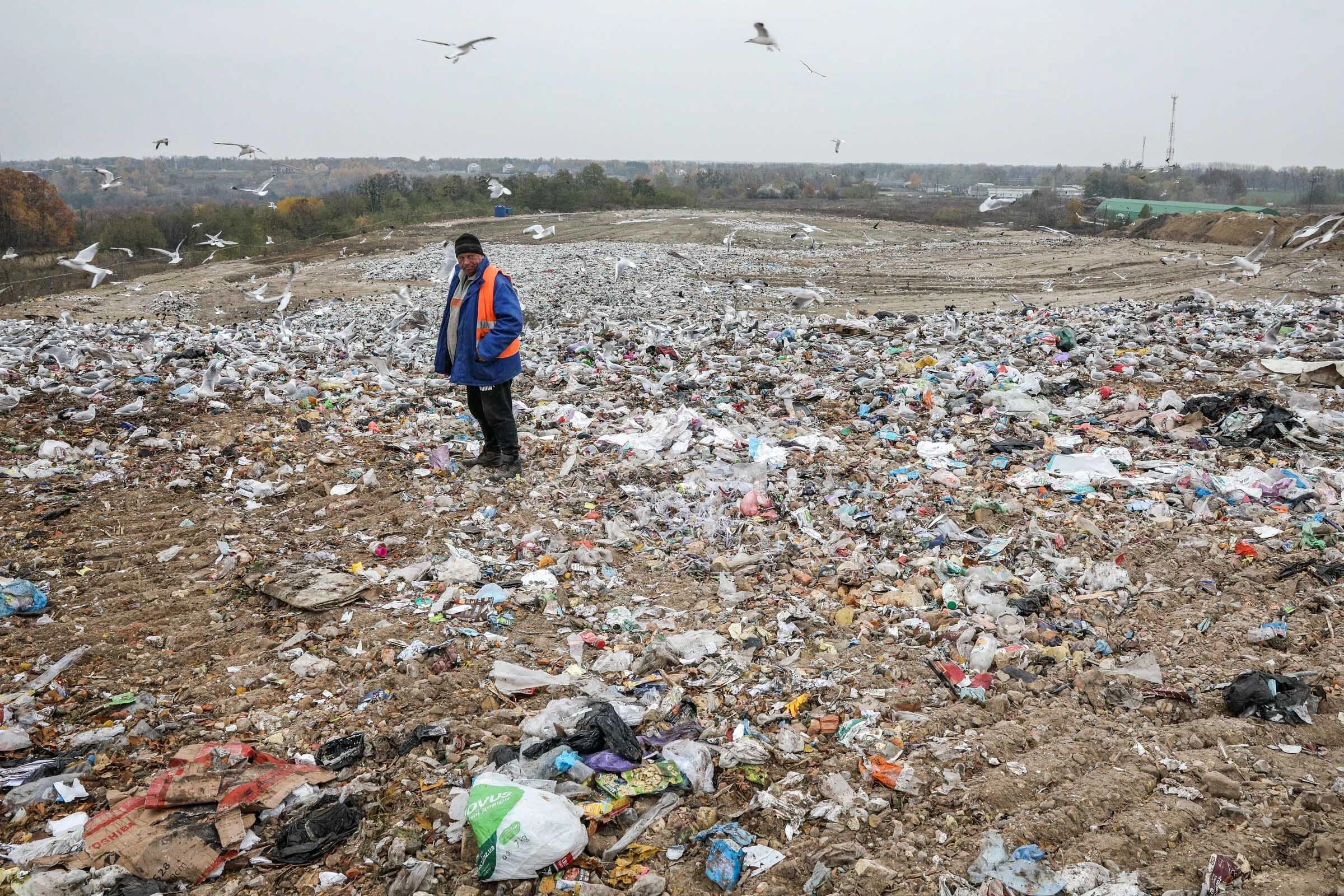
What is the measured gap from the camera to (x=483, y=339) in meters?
4.59

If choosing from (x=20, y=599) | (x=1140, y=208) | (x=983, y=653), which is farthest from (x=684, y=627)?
(x=1140, y=208)

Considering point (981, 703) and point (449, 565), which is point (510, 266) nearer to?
point (449, 565)

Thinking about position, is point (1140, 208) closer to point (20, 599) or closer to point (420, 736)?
point (420, 736)

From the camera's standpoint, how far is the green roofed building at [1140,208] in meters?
27.0

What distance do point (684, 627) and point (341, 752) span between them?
141 centimetres

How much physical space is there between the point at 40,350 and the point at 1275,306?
1375 cm

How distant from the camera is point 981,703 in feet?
8.95

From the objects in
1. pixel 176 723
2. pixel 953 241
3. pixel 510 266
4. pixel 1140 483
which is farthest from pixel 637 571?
pixel 953 241

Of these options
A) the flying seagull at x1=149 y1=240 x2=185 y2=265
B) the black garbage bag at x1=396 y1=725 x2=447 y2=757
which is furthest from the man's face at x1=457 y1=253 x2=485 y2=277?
the flying seagull at x1=149 y1=240 x2=185 y2=265

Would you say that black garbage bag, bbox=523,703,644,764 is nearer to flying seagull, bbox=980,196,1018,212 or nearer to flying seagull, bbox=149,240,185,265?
flying seagull, bbox=149,240,185,265

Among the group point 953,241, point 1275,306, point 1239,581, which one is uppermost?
point 953,241

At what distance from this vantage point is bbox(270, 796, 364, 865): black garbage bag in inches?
83.1

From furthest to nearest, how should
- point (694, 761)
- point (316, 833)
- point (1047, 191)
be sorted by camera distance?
point (1047, 191), point (694, 761), point (316, 833)

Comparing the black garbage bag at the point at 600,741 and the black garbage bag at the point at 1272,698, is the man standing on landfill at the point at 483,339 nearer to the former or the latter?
the black garbage bag at the point at 600,741
